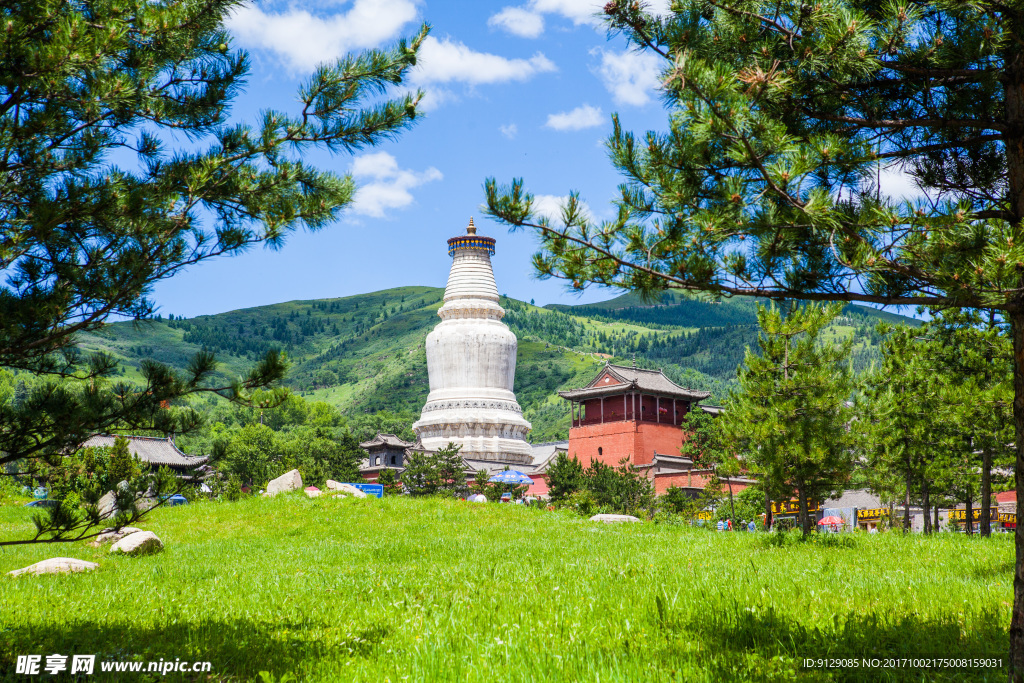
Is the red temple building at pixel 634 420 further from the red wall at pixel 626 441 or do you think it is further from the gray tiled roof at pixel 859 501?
the gray tiled roof at pixel 859 501

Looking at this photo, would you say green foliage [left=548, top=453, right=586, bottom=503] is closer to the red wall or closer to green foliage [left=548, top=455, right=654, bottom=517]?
green foliage [left=548, top=455, right=654, bottom=517]

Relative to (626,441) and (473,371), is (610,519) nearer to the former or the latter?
(626,441)

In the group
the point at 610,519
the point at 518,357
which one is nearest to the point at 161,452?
the point at 610,519

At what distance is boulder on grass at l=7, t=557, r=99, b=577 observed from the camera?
11.8m

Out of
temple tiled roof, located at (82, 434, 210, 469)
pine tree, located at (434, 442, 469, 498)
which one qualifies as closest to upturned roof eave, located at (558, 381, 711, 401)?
pine tree, located at (434, 442, 469, 498)

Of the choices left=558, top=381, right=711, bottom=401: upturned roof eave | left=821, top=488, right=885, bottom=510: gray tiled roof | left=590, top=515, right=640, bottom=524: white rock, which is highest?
left=558, top=381, right=711, bottom=401: upturned roof eave

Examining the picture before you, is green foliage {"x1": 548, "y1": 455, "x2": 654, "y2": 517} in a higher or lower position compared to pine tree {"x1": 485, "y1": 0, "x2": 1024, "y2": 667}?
lower

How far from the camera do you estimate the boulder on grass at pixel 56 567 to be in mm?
11814

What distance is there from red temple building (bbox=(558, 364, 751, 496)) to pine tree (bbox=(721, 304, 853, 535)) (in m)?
30.8

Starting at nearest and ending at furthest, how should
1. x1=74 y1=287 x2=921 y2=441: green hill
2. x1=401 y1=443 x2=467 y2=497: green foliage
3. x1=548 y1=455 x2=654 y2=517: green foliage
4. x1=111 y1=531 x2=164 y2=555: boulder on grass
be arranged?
1. x1=111 y1=531 x2=164 y2=555: boulder on grass
2. x1=548 y1=455 x2=654 y2=517: green foliage
3. x1=401 y1=443 x2=467 y2=497: green foliage
4. x1=74 y1=287 x2=921 y2=441: green hill

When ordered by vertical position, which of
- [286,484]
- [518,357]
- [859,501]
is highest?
[518,357]

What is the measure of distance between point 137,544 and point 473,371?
4581 centimetres

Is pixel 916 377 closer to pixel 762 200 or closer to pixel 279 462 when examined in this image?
pixel 762 200

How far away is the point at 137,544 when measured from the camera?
15.1m
